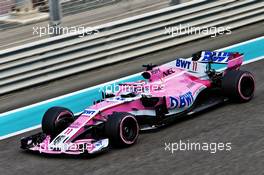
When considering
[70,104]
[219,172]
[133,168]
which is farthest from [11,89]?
[219,172]

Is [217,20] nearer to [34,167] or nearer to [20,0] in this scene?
[20,0]

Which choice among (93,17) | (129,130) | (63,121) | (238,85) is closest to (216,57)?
(238,85)

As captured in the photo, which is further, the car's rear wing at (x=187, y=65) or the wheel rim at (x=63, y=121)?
the car's rear wing at (x=187, y=65)

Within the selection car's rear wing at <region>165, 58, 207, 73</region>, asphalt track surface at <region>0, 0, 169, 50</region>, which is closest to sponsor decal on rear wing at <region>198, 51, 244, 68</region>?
car's rear wing at <region>165, 58, 207, 73</region>

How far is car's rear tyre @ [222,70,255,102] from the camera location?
8.79 metres

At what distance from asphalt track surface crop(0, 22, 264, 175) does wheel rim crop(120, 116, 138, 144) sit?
0.41 ft

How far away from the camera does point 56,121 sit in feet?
26.5

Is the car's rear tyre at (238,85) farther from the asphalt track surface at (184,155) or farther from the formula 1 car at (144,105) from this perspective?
the asphalt track surface at (184,155)

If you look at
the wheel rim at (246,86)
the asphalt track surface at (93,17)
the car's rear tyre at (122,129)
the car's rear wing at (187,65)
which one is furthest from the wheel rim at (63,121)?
the asphalt track surface at (93,17)

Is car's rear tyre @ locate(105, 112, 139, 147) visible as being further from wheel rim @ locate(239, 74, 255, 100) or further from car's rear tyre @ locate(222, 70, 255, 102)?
wheel rim @ locate(239, 74, 255, 100)

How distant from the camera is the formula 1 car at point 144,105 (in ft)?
25.0

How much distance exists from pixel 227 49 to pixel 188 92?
4318 mm

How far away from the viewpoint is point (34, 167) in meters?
7.54

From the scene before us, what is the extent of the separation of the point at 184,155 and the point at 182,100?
3.90ft
